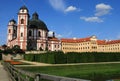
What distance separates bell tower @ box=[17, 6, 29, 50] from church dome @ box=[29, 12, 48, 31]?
7.55m

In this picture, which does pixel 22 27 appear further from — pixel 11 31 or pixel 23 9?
pixel 11 31

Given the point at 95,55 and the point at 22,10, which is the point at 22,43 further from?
the point at 95,55

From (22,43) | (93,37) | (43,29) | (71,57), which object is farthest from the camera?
(93,37)

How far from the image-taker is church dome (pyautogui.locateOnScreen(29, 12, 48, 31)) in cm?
11016

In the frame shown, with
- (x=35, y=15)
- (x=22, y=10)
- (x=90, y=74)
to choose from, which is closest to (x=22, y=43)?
(x=22, y=10)

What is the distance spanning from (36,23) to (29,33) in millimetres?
7410

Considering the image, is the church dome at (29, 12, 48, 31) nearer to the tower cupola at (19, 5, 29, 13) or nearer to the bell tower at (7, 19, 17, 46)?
the tower cupola at (19, 5, 29, 13)

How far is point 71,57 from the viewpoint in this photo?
2020 inches

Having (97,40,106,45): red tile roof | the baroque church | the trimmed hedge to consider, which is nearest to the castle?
the baroque church

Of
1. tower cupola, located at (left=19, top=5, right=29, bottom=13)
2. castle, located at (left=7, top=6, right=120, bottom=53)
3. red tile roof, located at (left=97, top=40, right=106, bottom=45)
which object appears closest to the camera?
castle, located at (left=7, top=6, right=120, bottom=53)

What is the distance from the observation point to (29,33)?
106625 millimetres

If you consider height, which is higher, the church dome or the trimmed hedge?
the church dome

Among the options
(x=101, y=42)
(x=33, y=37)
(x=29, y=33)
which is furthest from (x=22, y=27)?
(x=101, y=42)

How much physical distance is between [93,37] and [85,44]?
660 cm
